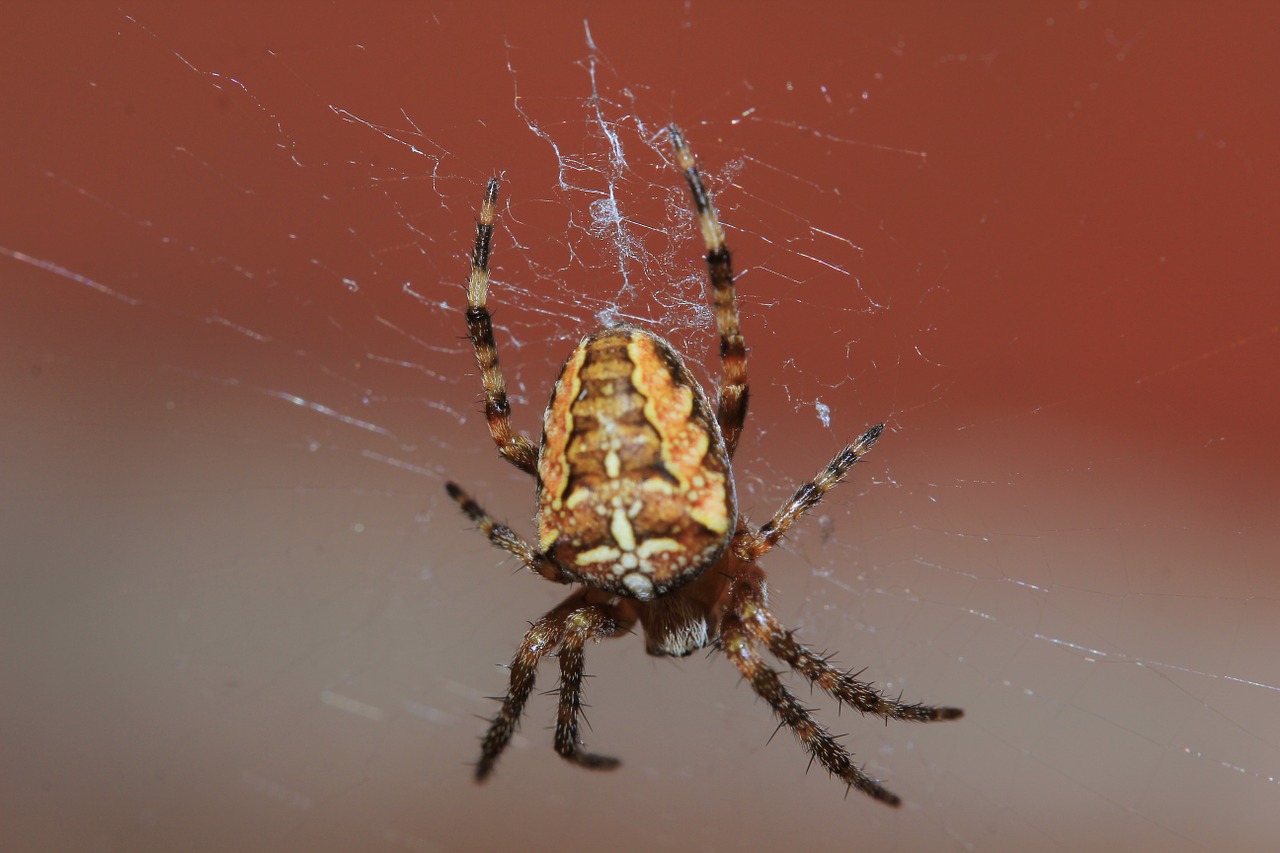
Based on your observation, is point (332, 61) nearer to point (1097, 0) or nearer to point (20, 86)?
point (20, 86)

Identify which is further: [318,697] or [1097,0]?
Answer: [318,697]

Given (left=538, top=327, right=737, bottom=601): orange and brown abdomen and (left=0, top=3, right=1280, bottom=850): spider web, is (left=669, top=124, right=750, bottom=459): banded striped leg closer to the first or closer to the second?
(left=538, top=327, right=737, bottom=601): orange and brown abdomen

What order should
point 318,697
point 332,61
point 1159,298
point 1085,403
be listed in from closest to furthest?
point 332,61 < point 1159,298 < point 1085,403 < point 318,697

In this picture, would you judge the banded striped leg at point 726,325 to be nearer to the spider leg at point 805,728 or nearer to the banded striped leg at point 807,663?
the banded striped leg at point 807,663

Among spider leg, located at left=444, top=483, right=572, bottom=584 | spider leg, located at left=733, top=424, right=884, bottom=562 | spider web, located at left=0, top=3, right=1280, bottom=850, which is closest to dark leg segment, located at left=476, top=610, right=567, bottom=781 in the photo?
spider leg, located at left=444, top=483, right=572, bottom=584

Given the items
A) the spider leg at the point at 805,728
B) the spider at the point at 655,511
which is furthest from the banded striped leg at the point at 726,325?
the spider leg at the point at 805,728

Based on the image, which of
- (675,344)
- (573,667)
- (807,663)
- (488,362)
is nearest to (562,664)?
(573,667)

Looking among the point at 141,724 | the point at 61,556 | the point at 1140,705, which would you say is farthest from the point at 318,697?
the point at 1140,705
